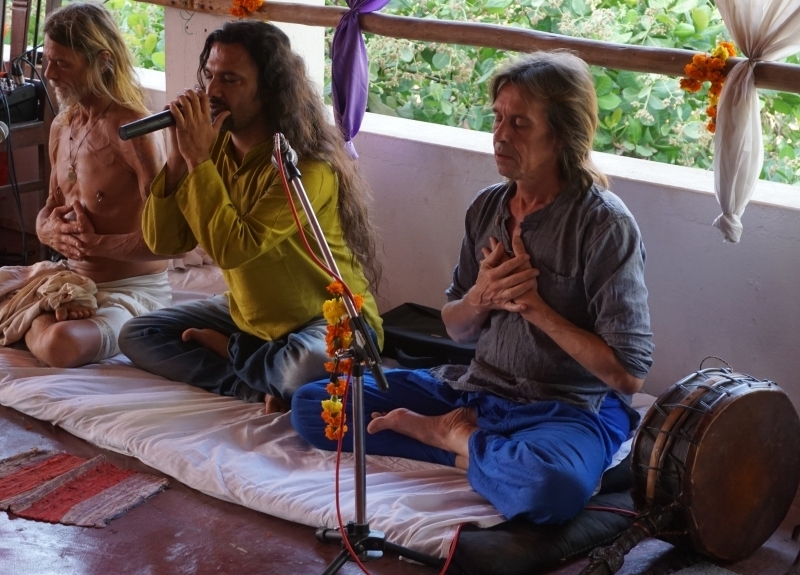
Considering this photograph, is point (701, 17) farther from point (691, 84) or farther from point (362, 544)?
point (362, 544)

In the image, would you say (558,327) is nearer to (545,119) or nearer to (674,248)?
(545,119)

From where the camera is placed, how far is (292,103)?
343 cm

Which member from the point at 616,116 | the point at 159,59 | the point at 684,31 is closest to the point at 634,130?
the point at 616,116

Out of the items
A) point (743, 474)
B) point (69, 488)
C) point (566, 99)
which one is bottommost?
point (69, 488)

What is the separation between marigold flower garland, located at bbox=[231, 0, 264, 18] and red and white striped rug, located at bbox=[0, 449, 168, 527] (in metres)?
2.36

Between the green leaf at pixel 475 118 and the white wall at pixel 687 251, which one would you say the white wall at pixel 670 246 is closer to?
the white wall at pixel 687 251

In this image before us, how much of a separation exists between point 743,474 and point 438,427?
0.89m

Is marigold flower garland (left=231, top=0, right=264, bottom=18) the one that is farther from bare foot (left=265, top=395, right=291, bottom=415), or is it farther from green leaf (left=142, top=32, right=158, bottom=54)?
green leaf (left=142, top=32, right=158, bottom=54)

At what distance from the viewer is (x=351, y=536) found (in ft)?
7.89

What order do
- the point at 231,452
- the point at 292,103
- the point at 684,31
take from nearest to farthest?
the point at 231,452 < the point at 292,103 < the point at 684,31

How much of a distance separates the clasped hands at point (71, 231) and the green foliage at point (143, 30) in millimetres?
3538

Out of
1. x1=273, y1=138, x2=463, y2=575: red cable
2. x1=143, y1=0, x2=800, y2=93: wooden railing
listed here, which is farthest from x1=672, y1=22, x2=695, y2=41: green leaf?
x1=273, y1=138, x2=463, y2=575: red cable

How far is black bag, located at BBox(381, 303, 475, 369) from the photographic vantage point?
382cm

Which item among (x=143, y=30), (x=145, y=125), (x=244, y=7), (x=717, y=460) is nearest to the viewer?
(x=717, y=460)
